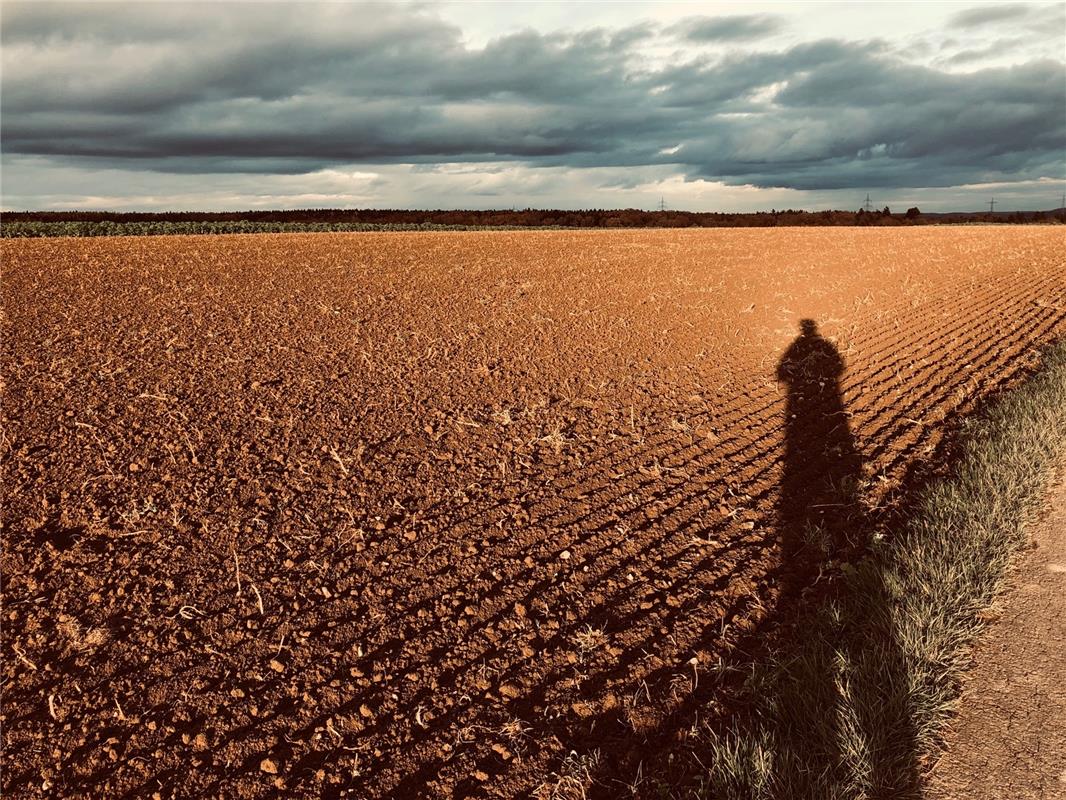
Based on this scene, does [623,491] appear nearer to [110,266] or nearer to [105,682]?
[105,682]

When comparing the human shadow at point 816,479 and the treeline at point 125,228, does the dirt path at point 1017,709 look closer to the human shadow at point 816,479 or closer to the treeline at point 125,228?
the human shadow at point 816,479

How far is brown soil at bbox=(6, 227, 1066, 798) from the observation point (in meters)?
3.43

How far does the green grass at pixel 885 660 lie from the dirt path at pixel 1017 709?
92 millimetres

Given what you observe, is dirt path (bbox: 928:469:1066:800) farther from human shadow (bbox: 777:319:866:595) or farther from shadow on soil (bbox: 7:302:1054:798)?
human shadow (bbox: 777:319:866:595)

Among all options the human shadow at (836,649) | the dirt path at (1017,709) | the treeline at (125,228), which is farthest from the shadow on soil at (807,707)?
the treeline at (125,228)

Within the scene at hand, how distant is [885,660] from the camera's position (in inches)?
143

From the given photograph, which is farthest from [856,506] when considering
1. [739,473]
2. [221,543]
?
[221,543]

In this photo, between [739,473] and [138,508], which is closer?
[138,508]

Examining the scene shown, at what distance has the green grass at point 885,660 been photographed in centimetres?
302

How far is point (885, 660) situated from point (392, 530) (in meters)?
3.41

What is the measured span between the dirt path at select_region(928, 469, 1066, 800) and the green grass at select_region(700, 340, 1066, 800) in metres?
0.09

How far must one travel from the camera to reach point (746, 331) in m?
12.6

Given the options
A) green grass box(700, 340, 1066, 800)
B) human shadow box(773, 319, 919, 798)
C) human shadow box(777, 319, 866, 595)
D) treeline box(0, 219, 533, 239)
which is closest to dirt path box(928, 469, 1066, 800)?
green grass box(700, 340, 1066, 800)

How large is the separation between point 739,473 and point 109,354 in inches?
322
